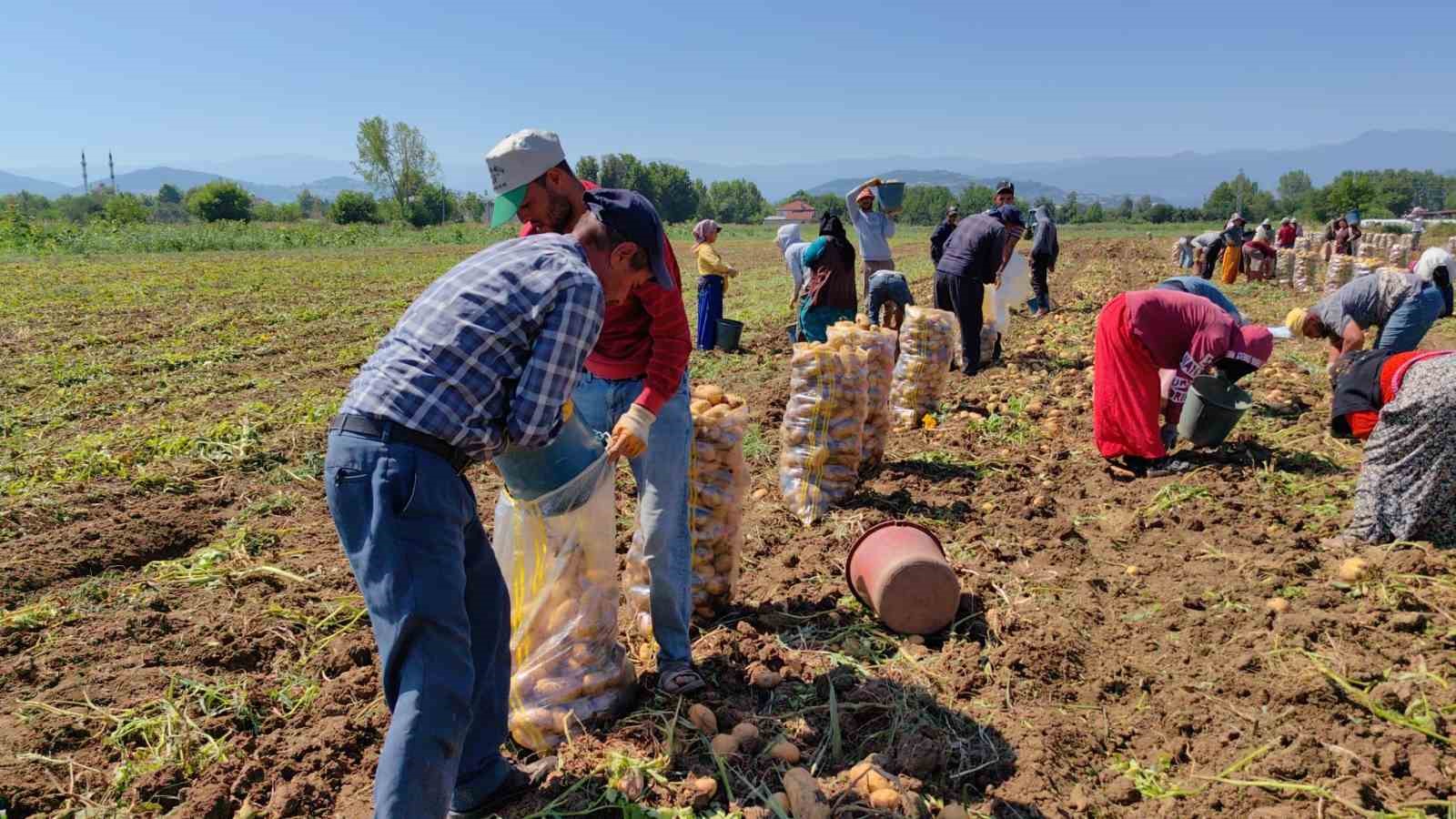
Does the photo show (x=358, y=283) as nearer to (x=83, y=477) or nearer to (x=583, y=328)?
(x=83, y=477)

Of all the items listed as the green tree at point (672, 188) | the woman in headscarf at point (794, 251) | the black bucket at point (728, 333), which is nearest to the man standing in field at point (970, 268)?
the woman in headscarf at point (794, 251)

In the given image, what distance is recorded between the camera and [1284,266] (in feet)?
55.0

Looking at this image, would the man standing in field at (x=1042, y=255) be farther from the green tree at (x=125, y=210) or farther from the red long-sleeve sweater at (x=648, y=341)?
the green tree at (x=125, y=210)

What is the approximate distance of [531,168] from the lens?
254cm

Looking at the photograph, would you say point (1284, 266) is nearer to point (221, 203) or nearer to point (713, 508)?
point (713, 508)

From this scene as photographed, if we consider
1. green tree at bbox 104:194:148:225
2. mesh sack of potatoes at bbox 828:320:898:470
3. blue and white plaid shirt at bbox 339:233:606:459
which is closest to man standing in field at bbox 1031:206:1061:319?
mesh sack of potatoes at bbox 828:320:898:470

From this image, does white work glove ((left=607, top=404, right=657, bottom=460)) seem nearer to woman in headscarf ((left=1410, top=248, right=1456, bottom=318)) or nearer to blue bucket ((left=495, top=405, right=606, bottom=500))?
blue bucket ((left=495, top=405, right=606, bottom=500))

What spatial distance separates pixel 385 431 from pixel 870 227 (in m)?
7.81

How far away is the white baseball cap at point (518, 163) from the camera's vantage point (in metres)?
2.51

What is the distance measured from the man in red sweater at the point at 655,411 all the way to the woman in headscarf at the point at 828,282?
Answer: 14.4 feet

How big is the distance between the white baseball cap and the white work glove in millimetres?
689

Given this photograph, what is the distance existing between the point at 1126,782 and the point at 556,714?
1773 mm

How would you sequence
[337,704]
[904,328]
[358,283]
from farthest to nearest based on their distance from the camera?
[358,283]
[904,328]
[337,704]

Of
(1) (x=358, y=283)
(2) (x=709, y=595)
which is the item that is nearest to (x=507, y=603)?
(2) (x=709, y=595)
